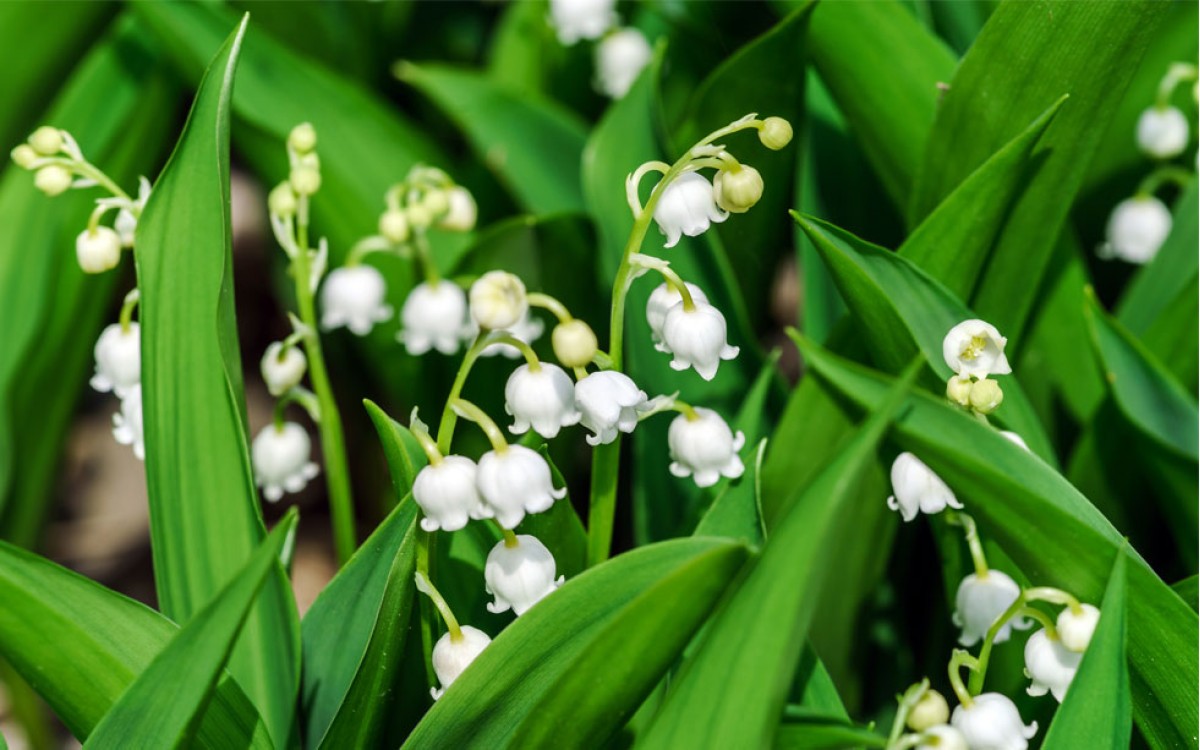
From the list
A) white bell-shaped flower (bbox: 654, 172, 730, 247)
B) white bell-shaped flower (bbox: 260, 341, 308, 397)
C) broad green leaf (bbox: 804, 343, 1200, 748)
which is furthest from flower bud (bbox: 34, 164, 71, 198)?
broad green leaf (bbox: 804, 343, 1200, 748)

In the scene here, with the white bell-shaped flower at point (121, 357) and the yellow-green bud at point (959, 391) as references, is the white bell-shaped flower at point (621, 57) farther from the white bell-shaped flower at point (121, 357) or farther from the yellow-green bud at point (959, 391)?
the yellow-green bud at point (959, 391)

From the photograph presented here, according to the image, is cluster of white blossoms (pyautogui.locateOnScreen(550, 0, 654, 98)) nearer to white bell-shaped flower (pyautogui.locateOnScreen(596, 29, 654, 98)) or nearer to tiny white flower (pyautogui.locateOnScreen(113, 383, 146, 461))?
white bell-shaped flower (pyautogui.locateOnScreen(596, 29, 654, 98))

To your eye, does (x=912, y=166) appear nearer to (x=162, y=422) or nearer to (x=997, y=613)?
(x=997, y=613)

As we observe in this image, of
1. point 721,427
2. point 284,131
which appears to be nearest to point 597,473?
point 721,427

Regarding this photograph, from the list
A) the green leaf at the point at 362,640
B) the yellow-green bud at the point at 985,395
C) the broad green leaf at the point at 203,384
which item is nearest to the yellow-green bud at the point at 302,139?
the broad green leaf at the point at 203,384

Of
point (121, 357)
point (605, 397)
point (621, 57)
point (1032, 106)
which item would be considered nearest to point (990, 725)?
point (605, 397)

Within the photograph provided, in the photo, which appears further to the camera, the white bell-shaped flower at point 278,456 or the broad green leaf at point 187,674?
the white bell-shaped flower at point 278,456

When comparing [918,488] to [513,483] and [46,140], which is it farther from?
[46,140]
